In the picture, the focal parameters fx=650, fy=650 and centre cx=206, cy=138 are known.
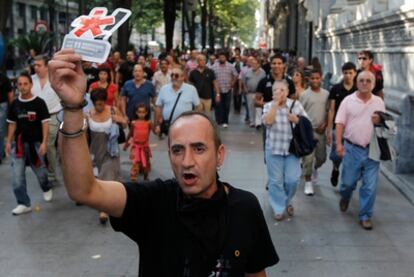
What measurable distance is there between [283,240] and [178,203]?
171 inches

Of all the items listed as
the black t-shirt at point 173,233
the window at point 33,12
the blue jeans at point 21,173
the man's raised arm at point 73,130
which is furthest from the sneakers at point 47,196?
the window at point 33,12

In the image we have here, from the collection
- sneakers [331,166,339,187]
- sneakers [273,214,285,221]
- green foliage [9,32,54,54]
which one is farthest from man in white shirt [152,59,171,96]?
green foliage [9,32,54,54]

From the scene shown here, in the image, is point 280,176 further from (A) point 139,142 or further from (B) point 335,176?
(A) point 139,142

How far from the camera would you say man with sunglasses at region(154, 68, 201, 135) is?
984 centimetres

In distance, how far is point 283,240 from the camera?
6613 millimetres

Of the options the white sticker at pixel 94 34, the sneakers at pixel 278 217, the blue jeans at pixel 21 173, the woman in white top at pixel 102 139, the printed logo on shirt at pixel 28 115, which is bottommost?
the sneakers at pixel 278 217

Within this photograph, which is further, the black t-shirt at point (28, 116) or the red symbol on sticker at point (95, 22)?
the black t-shirt at point (28, 116)

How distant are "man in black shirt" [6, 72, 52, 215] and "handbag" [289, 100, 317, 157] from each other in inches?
115

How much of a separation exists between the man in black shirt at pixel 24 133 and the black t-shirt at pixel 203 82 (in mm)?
6365

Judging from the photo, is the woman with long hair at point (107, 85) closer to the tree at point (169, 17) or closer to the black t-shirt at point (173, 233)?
the black t-shirt at point (173, 233)

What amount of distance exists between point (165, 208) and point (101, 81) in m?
7.59

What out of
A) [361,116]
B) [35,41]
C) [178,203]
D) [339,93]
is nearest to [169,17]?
[35,41]

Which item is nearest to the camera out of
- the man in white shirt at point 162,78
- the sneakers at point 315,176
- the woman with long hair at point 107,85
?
the sneakers at point 315,176

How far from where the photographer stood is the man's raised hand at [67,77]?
2236mm
